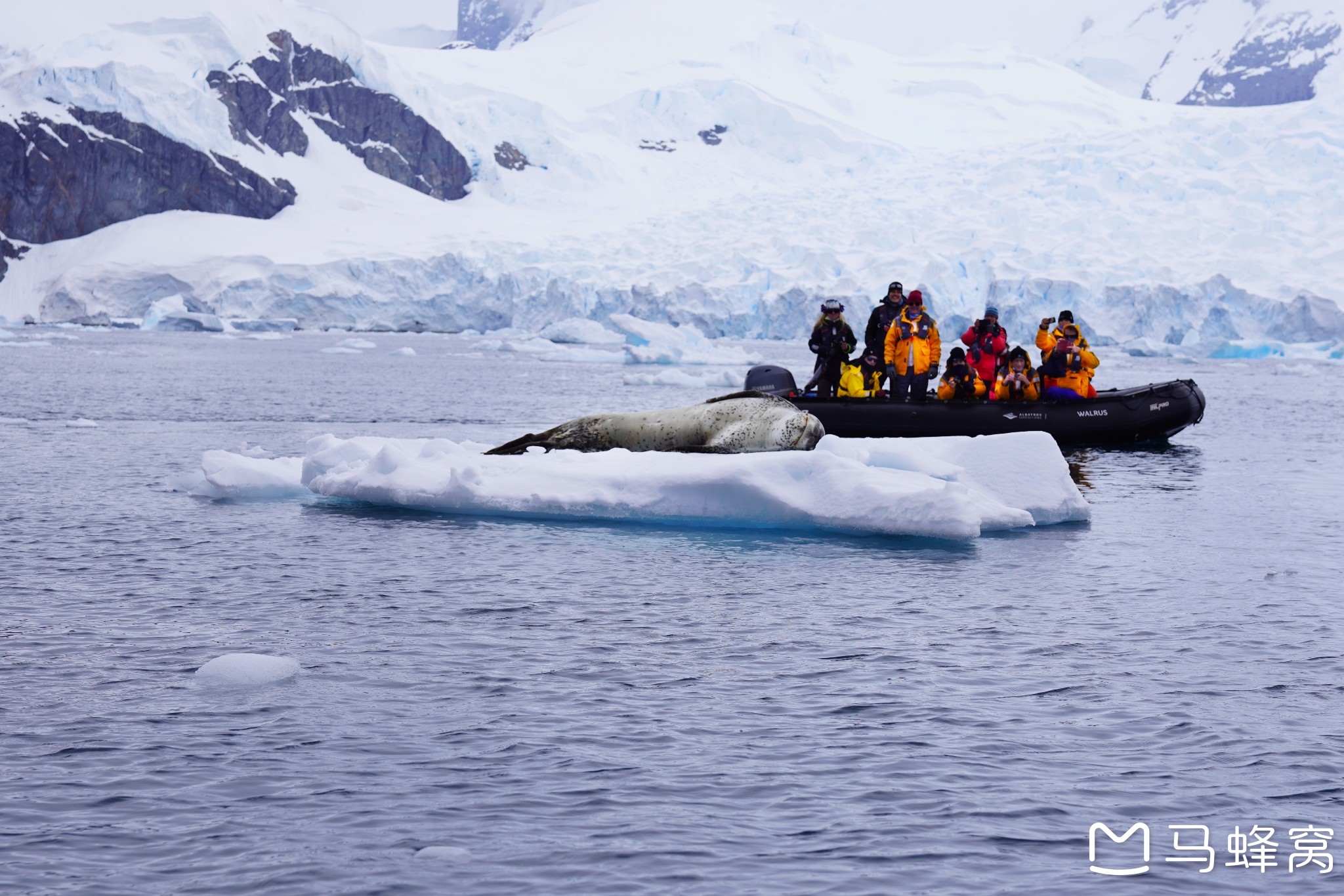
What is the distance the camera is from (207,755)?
5641 millimetres

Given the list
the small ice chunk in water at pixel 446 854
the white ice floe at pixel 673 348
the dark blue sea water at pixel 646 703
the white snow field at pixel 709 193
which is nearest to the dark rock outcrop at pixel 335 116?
the white snow field at pixel 709 193

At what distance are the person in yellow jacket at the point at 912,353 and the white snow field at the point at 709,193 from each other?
2333 cm

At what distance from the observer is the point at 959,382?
1814 centimetres

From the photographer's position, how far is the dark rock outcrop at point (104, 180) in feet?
341

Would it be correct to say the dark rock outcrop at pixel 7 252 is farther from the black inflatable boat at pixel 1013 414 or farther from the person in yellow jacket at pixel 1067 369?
the person in yellow jacket at pixel 1067 369

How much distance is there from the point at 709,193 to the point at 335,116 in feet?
125

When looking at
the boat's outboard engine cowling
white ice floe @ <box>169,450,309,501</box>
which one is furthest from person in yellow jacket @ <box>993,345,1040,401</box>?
white ice floe @ <box>169,450,309,501</box>

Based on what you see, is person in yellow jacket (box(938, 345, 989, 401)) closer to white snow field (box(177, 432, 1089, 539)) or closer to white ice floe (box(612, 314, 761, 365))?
white snow field (box(177, 432, 1089, 539))

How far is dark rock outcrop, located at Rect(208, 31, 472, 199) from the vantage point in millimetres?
111375

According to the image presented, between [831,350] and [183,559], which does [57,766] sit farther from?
[831,350]

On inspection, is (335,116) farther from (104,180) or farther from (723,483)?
(723,483)

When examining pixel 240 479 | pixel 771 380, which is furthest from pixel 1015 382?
pixel 240 479

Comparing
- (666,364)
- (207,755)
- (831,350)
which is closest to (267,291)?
(666,364)

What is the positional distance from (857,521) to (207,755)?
6.44 m
